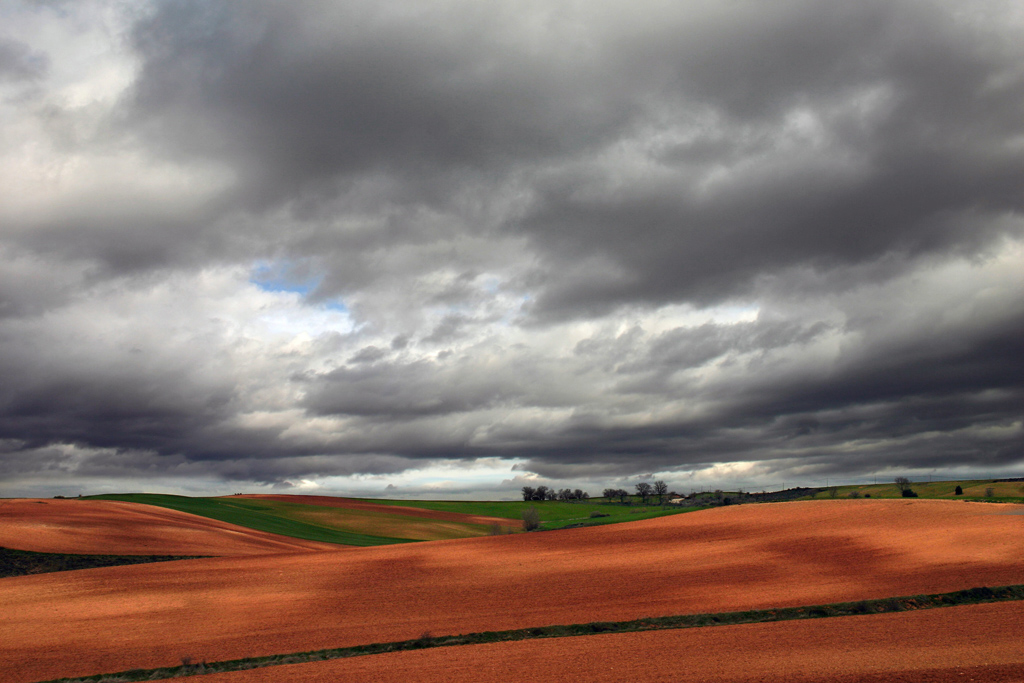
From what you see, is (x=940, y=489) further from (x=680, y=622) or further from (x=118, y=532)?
(x=118, y=532)

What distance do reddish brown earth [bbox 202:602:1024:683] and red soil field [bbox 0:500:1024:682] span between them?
12.8ft

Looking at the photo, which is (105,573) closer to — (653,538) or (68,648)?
(68,648)

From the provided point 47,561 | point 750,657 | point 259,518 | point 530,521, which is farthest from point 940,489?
point 47,561

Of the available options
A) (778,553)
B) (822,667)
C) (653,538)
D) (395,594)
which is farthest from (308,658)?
(653,538)

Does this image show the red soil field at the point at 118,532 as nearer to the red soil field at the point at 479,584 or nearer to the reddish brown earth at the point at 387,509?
the red soil field at the point at 479,584

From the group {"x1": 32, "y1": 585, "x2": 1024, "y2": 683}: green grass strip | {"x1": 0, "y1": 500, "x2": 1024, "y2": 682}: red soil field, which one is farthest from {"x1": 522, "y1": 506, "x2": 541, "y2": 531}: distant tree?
{"x1": 32, "y1": 585, "x2": 1024, "y2": 683}: green grass strip

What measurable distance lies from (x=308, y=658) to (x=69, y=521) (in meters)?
40.5

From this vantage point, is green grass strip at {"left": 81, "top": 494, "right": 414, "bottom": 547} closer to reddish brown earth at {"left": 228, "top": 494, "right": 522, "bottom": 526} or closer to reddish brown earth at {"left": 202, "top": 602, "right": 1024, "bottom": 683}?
reddish brown earth at {"left": 228, "top": 494, "right": 522, "bottom": 526}

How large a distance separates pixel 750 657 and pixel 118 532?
49.4m

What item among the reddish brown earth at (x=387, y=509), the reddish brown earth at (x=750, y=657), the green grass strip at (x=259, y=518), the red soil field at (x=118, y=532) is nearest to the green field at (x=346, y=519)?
the green grass strip at (x=259, y=518)

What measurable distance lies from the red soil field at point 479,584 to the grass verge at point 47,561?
→ 164 centimetres

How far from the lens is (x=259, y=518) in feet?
250

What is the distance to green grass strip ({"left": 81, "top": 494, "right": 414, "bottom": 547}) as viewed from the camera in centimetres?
6981

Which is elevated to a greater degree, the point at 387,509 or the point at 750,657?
the point at 750,657
